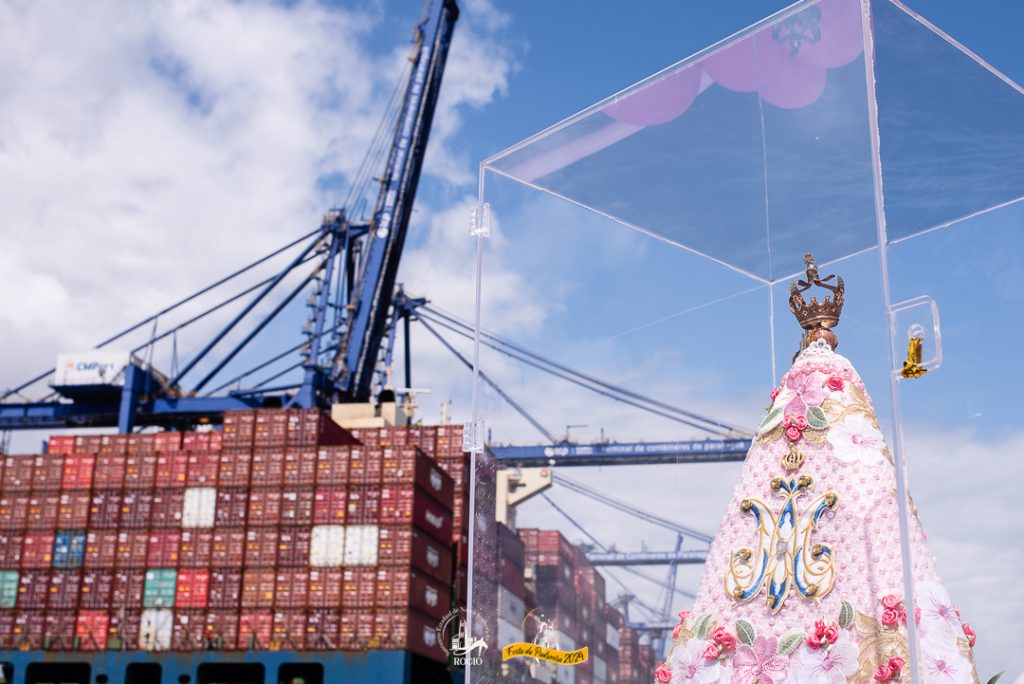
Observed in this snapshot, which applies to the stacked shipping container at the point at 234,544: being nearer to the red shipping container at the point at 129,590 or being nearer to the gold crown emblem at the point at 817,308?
the red shipping container at the point at 129,590

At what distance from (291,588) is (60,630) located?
12133mm

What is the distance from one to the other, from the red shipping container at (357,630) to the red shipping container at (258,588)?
3724 mm

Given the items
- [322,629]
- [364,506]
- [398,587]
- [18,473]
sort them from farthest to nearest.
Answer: [18,473] → [364,506] → [322,629] → [398,587]

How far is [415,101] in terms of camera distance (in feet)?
205

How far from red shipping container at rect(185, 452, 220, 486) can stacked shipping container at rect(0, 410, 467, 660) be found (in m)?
0.07

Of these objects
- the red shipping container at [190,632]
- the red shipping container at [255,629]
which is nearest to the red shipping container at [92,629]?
the red shipping container at [190,632]

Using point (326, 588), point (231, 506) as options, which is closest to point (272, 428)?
point (231, 506)

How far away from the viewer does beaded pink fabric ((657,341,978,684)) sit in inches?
305

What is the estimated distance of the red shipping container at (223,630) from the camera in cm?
4912

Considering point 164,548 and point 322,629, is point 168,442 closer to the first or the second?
point 164,548

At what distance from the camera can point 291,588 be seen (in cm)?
4875

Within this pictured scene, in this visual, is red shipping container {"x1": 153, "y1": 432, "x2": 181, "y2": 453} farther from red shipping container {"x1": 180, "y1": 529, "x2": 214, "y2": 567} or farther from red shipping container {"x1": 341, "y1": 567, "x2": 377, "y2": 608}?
red shipping container {"x1": 341, "y1": 567, "x2": 377, "y2": 608}

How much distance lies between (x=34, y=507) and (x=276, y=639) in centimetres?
1496

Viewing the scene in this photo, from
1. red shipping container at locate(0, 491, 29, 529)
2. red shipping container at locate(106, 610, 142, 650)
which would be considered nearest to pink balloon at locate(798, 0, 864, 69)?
red shipping container at locate(106, 610, 142, 650)
